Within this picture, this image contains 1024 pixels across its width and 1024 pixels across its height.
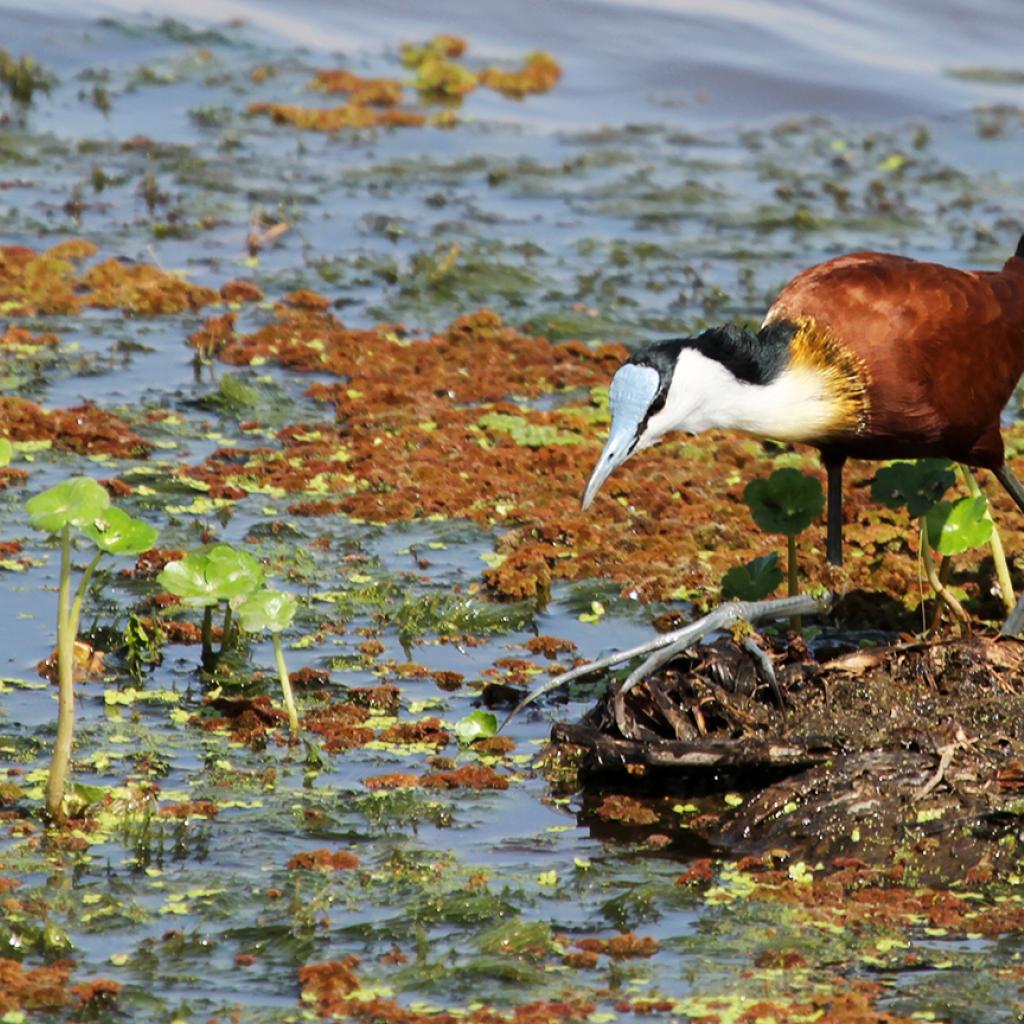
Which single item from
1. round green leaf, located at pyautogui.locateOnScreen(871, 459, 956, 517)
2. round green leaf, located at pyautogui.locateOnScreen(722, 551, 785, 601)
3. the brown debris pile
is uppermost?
round green leaf, located at pyautogui.locateOnScreen(871, 459, 956, 517)

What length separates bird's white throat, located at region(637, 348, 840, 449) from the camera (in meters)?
5.18

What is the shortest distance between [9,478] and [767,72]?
861 cm

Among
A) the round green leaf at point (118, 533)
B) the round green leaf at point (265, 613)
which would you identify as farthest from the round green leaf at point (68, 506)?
the round green leaf at point (265, 613)

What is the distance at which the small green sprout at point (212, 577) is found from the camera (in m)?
4.98

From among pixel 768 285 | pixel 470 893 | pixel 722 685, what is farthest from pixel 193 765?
pixel 768 285

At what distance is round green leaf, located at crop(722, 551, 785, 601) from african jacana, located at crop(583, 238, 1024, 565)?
14.1 inches

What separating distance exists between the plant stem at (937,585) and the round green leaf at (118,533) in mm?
2285

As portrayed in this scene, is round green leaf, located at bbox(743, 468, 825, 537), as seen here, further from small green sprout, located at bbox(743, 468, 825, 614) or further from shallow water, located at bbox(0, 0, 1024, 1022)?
shallow water, located at bbox(0, 0, 1024, 1022)

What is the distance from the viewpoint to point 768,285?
32.5 feet

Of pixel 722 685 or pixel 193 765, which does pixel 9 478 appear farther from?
pixel 722 685

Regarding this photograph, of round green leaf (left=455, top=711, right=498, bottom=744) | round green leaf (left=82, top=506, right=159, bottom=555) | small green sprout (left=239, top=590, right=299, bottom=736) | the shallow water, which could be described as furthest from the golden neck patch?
round green leaf (left=82, top=506, right=159, bottom=555)

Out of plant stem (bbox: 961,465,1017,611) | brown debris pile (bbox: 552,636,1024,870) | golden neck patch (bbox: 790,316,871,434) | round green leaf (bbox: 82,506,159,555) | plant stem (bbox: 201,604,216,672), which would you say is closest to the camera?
round green leaf (bbox: 82,506,159,555)

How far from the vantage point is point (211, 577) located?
16.5ft

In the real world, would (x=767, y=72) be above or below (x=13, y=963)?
above
